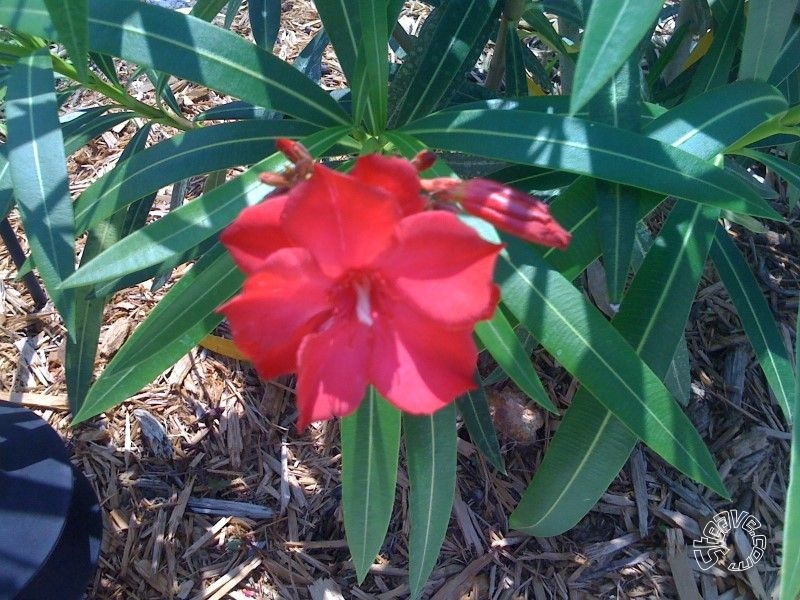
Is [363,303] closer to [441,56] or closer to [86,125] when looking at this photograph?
[441,56]

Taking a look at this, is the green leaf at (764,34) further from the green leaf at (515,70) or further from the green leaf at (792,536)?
the green leaf at (792,536)

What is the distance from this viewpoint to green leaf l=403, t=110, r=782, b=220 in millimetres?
872

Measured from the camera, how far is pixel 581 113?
1.01 meters

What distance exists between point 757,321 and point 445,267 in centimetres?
97

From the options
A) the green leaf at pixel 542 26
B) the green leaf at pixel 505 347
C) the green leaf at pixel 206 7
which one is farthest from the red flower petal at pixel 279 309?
the green leaf at pixel 542 26

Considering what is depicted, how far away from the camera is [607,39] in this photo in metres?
0.68

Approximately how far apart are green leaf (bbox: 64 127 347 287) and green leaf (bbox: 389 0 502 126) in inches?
15.8

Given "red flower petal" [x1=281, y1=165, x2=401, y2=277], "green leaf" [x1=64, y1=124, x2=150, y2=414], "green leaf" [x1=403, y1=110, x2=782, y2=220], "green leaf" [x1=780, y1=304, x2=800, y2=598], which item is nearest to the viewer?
"red flower petal" [x1=281, y1=165, x2=401, y2=277]

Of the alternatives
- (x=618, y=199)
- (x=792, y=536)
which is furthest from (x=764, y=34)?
Answer: (x=792, y=536)

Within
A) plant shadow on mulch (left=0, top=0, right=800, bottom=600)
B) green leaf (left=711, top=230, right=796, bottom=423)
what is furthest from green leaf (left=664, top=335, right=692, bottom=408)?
plant shadow on mulch (left=0, top=0, right=800, bottom=600)

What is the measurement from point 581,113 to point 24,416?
1.20 meters

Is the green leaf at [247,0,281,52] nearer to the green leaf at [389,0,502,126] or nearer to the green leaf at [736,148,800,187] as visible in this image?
the green leaf at [389,0,502,126]

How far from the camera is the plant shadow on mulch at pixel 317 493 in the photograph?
148cm

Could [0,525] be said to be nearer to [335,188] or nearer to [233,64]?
[233,64]
